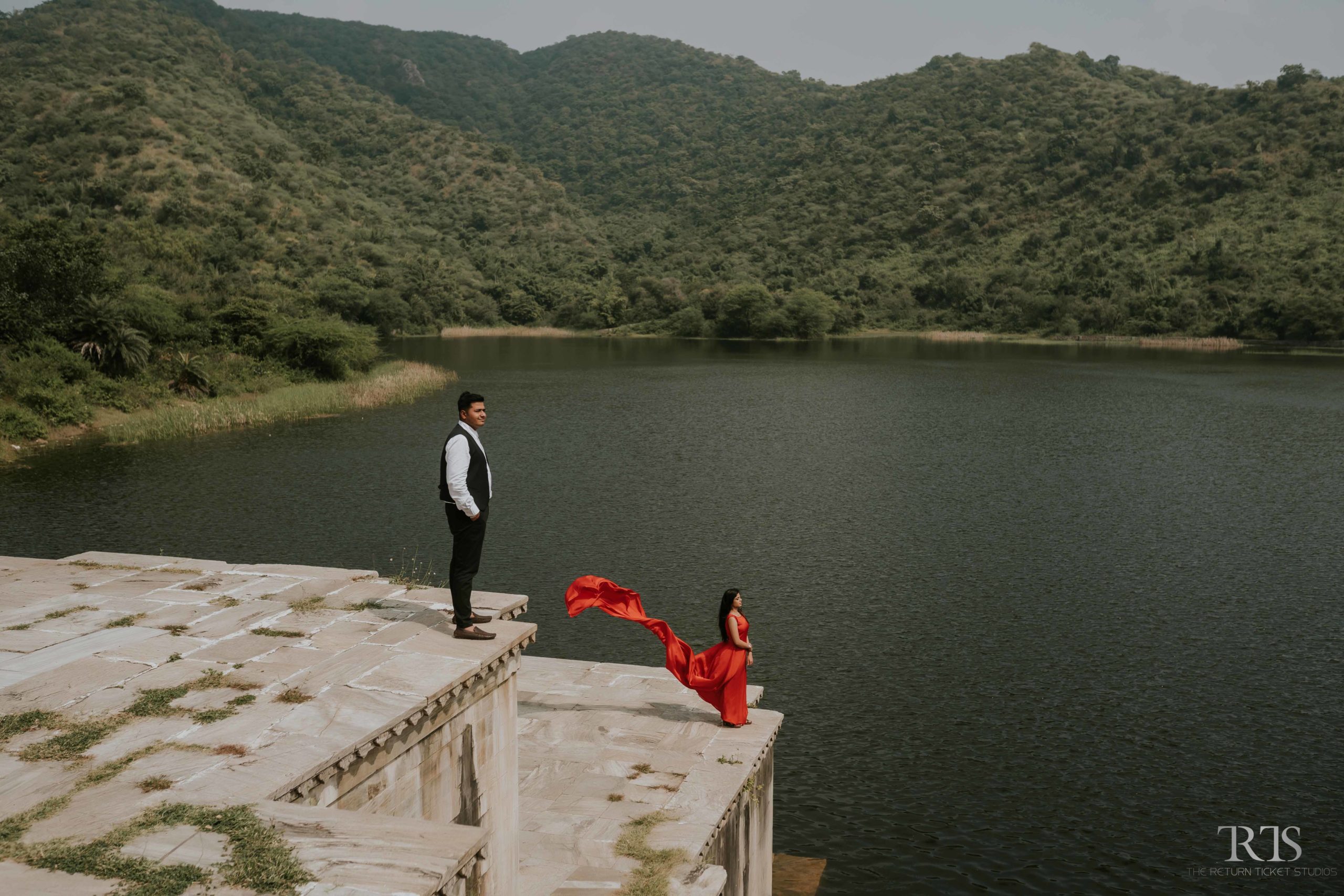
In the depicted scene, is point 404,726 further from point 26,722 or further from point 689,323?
point 689,323

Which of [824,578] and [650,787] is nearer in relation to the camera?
[650,787]

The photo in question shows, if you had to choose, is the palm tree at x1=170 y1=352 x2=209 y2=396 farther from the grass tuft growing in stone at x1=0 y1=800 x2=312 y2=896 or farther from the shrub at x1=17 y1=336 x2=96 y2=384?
the grass tuft growing in stone at x1=0 y1=800 x2=312 y2=896

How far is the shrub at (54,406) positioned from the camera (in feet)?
111

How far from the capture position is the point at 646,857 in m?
8.57

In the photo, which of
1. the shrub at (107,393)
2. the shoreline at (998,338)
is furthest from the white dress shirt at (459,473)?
the shoreline at (998,338)

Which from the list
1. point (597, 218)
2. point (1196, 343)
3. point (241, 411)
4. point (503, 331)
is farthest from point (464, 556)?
point (597, 218)

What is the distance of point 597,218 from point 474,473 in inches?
6819

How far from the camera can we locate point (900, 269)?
130 m

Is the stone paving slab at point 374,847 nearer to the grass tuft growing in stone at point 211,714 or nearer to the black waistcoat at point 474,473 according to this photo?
the grass tuft growing in stone at point 211,714

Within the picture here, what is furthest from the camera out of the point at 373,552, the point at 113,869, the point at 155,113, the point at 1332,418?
the point at 155,113

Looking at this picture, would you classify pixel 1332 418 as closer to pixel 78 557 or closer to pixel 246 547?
pixel 246 547

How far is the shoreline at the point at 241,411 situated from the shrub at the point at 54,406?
0.31 meters

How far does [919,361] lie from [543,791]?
67.5m

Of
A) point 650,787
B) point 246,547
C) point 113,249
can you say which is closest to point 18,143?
point 113,249
